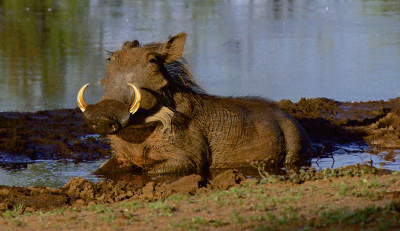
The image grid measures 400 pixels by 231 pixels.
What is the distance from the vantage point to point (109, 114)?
245 inches

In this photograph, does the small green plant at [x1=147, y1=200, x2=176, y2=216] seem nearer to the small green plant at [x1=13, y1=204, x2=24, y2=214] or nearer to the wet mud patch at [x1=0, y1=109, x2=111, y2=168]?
the small green plant at [x1=13, y1=204, x2=24, y2=214]

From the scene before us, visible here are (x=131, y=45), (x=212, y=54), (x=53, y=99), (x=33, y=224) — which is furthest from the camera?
(x=212, y=54)

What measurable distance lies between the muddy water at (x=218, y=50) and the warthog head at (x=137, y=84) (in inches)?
36.1

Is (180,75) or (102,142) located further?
(102,142)

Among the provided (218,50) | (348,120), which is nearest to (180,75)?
(348,120)

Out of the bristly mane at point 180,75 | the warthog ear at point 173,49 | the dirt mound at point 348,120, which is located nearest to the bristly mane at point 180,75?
the bristly mane at point 180,75

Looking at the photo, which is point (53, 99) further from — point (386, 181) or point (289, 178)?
point (386, 181)

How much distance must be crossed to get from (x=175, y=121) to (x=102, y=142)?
1595 mm

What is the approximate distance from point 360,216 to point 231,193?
1263 millimetres

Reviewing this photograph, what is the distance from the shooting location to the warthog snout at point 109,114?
244 inches

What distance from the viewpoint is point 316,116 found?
9.43 meters

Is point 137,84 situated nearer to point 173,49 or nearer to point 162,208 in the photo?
point 173,49

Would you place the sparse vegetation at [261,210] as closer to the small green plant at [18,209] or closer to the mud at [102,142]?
the small green plant at [18,209]

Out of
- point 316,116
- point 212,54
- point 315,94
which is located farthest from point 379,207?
point 212,54
